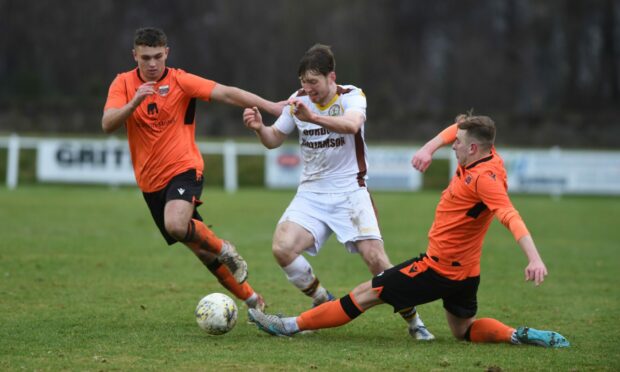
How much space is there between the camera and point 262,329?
683 centimetres

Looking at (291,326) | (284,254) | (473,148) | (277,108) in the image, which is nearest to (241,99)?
(277,108)

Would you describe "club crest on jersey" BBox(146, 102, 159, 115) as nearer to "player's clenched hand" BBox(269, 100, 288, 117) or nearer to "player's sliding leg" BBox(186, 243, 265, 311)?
"player's clenched hand" BBox(269, 100, 288, 117)

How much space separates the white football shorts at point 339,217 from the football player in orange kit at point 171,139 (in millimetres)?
640

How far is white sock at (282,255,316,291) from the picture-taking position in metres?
7.16

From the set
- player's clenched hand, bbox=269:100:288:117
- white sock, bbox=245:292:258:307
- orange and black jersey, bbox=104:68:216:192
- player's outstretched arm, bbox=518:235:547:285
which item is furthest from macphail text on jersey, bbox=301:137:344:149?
player's outstretched arm, bbox=518:235:547:285

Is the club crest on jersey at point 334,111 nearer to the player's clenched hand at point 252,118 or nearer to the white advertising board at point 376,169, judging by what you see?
the player's clenched hand at point 252,118

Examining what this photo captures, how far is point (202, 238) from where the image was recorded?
728 cm

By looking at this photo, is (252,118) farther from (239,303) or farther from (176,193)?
(239,303)

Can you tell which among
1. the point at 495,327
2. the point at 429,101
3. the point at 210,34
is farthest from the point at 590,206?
the point at 210,34

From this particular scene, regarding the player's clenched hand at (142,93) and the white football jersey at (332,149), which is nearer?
the player's clenched hand at (142,93)

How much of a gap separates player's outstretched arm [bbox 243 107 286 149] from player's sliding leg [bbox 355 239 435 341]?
1124 millimetres

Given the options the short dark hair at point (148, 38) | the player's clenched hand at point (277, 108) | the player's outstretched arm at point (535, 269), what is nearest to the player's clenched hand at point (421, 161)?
the player's outstretched arm at point (535, 269)

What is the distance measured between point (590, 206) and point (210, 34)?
33.5 m

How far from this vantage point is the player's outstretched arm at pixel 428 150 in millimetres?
6547
